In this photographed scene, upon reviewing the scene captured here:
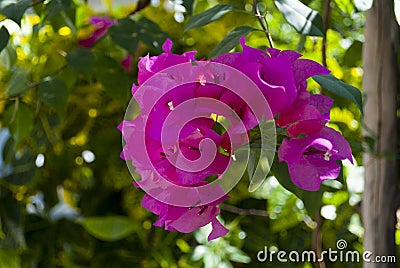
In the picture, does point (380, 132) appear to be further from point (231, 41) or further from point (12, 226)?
point (12, 226)

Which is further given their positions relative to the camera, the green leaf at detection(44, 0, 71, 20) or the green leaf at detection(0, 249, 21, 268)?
the green leaf at detection(0, 249, 21, 268)

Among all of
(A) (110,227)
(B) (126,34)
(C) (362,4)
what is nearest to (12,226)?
(A) (110,227)

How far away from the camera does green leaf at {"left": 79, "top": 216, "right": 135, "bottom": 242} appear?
35.6 inches

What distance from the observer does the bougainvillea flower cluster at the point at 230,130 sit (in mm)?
367

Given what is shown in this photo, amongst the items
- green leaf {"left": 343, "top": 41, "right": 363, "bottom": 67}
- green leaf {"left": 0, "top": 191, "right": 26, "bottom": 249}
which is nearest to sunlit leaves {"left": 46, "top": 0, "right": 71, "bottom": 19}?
green leaf {"left": 343, "top": 41, "right": 363, "bottom": 67}

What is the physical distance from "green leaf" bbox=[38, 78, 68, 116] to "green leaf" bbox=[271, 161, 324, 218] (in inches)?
11.1

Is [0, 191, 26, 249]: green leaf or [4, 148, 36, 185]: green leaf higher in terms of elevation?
[4, 148, 36, 185]: green leaf

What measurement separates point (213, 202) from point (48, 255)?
0.67m

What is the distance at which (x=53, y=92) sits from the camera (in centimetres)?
71

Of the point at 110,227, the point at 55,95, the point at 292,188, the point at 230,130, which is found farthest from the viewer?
the point at 110,227

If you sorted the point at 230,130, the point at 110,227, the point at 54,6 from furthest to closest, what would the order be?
the point at 110,227, the point at 54,6, the point at 230,130

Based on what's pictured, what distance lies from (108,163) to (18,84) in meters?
0.26

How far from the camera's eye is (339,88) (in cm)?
43

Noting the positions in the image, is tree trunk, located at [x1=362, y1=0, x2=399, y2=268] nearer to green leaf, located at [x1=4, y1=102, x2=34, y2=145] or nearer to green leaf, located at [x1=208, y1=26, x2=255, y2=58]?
green leaf, located at [x1=208, y1=26, x2=255, y2=58]
